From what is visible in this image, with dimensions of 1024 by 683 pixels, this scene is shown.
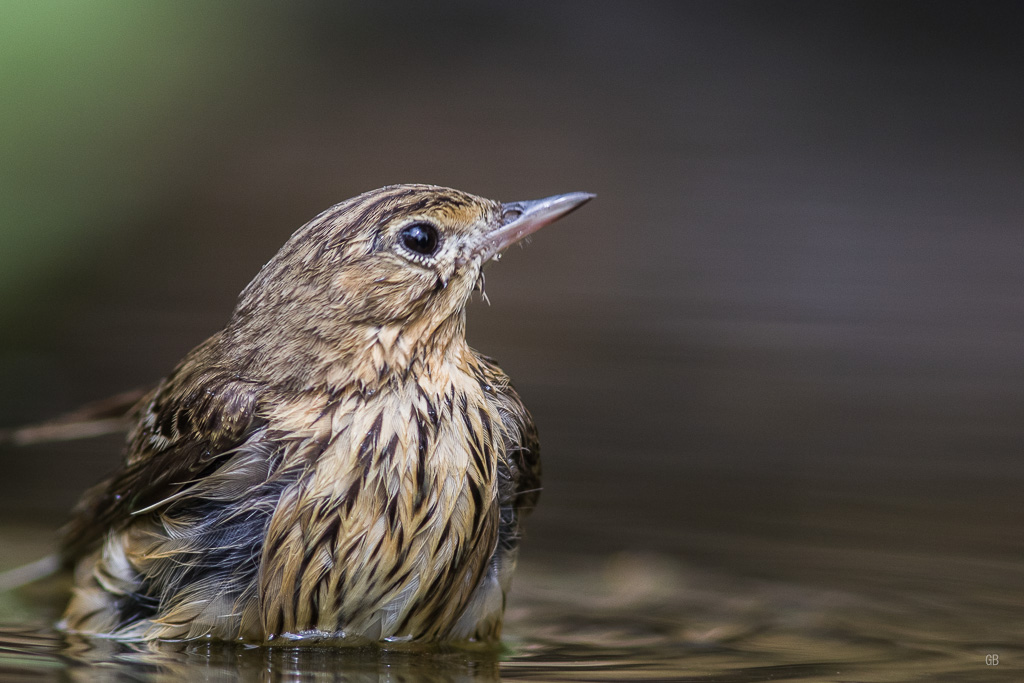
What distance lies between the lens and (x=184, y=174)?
1045 cm

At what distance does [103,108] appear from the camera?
9172 mm

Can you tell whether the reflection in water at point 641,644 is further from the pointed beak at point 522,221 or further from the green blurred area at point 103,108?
the green blurred area at point 103,108

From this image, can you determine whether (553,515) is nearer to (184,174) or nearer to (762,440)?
(762,440)

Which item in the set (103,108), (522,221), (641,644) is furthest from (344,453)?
(103,108)

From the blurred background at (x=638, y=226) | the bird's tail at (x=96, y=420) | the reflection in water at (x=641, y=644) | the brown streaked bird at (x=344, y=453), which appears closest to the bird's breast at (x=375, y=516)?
the brown streaked bird at (x=344, y=453)

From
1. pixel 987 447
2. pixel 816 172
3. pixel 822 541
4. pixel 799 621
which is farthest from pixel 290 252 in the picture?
pixel 816 172

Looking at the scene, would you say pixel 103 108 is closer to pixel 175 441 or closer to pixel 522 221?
pixel 175 441

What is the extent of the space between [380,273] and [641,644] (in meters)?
1.48

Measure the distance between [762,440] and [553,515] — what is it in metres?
1.67

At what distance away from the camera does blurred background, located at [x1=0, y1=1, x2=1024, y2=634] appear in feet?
19.8

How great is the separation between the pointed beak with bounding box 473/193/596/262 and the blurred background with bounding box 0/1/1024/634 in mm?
1866

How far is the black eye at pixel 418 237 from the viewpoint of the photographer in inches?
147

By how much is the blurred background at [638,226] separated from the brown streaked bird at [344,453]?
5.32 ft

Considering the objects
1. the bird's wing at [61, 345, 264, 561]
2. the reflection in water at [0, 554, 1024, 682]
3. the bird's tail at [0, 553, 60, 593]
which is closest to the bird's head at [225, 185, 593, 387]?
the bird's wing at [61, 345, 264, 561]
